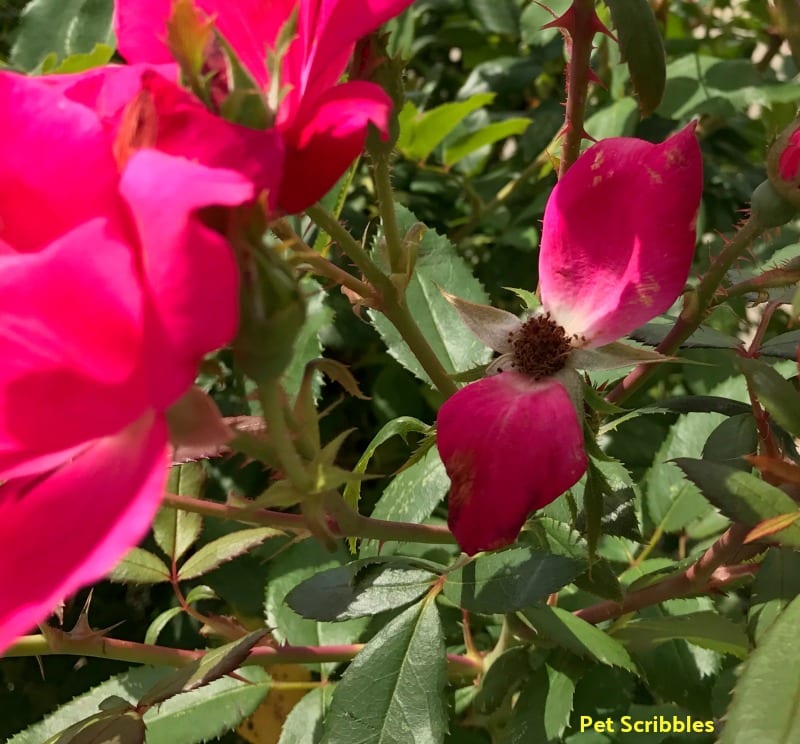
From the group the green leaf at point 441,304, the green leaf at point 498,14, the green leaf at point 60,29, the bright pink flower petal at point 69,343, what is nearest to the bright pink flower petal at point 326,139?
the bright pink flower petal at point 69,343

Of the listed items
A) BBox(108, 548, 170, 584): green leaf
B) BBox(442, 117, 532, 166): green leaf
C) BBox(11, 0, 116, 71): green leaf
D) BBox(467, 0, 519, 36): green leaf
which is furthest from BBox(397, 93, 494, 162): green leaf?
BBox(108, 548, 170, 584): green leaf

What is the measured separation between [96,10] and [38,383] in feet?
2.66

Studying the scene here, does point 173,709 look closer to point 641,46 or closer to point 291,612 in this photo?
point 291,612

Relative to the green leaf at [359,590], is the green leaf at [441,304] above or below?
above

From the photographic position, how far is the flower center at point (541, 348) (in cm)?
53

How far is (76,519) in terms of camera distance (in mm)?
325

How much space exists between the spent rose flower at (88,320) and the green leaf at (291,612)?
0.55 meters

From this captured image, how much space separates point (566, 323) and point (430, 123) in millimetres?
547

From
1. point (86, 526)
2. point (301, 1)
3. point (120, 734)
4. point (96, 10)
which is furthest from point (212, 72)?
point (96, 10)

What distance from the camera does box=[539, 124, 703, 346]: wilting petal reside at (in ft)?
1.57

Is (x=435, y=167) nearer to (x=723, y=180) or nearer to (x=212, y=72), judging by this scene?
(x=723, y=180)

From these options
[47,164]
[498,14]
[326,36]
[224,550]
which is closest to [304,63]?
[326,36]

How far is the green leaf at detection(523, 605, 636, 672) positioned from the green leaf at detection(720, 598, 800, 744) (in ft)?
0.70

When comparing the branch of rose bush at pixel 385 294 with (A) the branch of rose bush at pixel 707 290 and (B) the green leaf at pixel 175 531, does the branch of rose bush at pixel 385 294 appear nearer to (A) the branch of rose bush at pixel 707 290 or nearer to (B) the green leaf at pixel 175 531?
(A) the branch of rose bush at pixel 707 290
